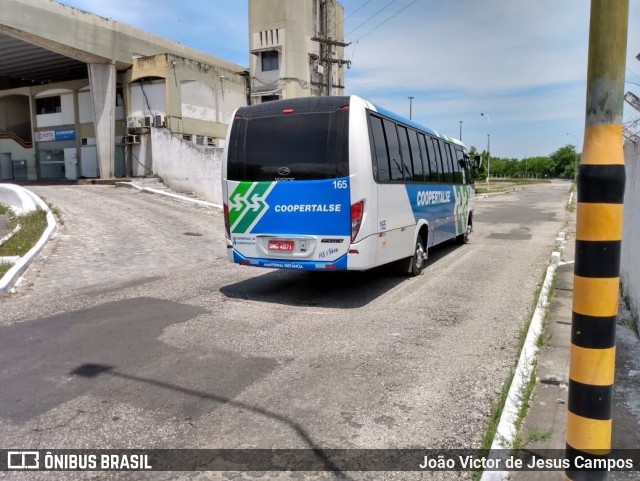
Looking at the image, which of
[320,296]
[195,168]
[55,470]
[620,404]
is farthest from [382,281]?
[195,168]

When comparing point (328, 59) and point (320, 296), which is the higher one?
point (328, 59)

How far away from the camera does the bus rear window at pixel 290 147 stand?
7305 mm

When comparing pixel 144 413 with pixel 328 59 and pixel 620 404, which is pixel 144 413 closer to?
pixel 620 404

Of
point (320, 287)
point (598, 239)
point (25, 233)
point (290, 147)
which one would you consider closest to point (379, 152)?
point (290, 147)

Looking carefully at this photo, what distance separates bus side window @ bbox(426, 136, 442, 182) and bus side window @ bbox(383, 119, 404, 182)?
2.19 metres

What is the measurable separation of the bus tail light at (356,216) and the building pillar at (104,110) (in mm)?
29026

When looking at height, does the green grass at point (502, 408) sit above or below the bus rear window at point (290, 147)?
below

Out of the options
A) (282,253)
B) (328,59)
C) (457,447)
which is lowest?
(457,447)

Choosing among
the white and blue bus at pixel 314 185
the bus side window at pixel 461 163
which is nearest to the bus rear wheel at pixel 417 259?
Result: the white and blue bus at pixel 314 185

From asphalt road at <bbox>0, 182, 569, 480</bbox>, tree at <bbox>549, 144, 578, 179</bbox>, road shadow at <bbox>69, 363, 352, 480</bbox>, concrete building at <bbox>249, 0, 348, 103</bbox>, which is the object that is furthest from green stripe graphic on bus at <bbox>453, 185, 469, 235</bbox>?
tree at <bbox>549, 144, 578, 179</bbox>

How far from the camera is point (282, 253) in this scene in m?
7.66

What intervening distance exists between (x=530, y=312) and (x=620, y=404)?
308 centimetres

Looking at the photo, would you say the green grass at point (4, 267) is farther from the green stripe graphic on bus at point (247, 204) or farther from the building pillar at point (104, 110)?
the building pillar at point (104, 110)

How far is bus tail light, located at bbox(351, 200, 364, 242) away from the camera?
7.21m
